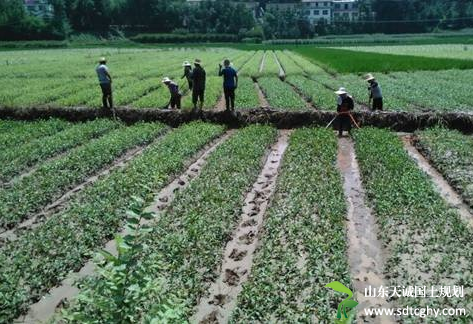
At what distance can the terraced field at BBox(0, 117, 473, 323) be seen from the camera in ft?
19.6

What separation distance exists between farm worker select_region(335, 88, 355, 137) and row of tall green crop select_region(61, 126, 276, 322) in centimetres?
467

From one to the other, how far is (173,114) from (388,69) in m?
26.6

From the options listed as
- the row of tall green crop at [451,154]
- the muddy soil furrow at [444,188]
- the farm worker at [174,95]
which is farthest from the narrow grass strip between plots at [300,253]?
the farm worker at [174,95]

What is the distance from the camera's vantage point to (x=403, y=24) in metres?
123

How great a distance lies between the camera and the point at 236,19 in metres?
118

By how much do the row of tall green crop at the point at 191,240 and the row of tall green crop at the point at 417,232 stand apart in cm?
295

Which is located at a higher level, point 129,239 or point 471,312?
point 129,239

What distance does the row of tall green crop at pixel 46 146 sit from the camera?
1291cm

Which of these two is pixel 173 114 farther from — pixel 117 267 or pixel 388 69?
pixel 388 69

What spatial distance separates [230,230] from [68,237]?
3.01 meters

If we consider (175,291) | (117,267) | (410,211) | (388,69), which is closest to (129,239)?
(117,267)

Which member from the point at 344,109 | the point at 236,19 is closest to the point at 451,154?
the point at 344,109

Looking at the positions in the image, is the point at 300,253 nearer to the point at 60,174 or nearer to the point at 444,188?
the point at 444,188

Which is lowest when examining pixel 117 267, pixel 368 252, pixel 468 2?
pixel 368 252
